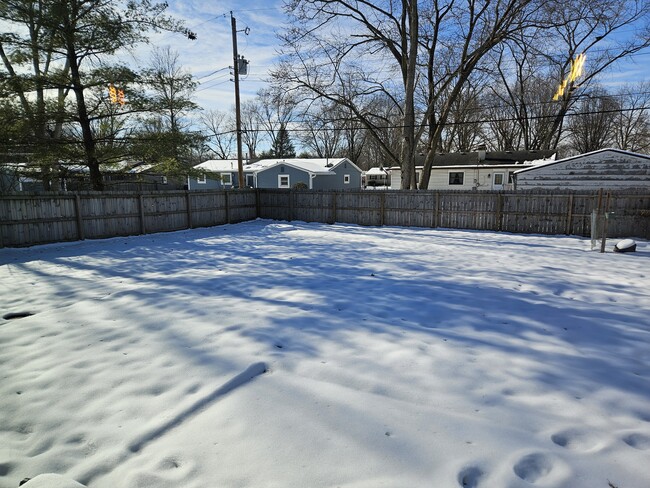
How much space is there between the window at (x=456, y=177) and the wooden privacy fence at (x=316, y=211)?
13911mm

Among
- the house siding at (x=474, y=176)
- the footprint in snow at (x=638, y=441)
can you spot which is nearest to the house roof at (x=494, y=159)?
the house siding at (x=474, y=176)

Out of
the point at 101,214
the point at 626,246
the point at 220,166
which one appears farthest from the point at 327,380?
the point at 220,166

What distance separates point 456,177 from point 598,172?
12.7m

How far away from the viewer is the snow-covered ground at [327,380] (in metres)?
2.08

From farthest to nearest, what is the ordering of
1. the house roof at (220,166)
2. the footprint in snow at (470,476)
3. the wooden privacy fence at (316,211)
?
the house roof at (220,166)
the wooden privacy fence at (316,211)
the footprint in snow at (470,476)

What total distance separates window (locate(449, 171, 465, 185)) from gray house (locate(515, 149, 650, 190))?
1122cm

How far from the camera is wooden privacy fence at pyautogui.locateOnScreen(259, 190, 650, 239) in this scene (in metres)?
11.5

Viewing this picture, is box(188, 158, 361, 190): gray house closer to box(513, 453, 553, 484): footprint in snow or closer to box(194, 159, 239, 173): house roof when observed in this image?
box(194, 159, 239, 173): house roof

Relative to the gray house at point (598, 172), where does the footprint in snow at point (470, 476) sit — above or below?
below

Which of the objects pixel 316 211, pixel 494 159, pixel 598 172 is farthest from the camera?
pixel 494 159

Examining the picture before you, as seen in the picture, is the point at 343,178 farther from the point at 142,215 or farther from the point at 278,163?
the point at 142,215

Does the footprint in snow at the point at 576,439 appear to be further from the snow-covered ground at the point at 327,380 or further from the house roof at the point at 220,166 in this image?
the house roof at the point at 220,166

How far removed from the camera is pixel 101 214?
11070mm

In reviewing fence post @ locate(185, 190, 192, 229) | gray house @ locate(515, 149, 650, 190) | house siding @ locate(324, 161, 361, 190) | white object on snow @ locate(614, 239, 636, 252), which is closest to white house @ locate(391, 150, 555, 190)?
house siding @ locate(324, 161, 361, 190)
